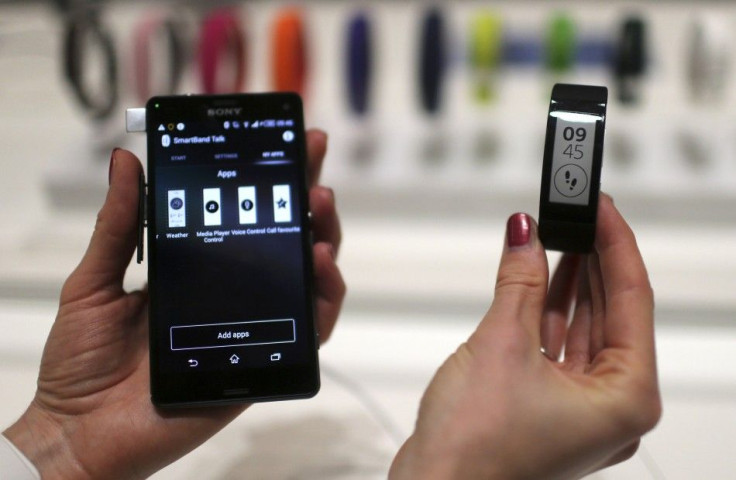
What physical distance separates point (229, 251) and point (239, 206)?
0.04 metres

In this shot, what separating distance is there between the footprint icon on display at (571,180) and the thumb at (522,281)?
3cm

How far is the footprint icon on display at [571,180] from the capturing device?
0.44m

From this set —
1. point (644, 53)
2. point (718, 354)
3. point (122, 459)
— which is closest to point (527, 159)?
point (644, 53)

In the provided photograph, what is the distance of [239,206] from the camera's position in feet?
1.78

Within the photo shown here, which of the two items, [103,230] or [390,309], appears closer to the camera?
[103,230]

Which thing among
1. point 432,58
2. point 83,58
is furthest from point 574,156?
point 83,58

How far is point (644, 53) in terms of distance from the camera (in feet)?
2.82

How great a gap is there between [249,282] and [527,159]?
469mm

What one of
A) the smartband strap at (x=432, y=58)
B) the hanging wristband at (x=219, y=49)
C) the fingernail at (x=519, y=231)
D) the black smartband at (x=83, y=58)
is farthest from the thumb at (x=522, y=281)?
the black smartband at (x=83, y=58)

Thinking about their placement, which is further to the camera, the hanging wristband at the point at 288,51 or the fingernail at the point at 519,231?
the hanging wristband at the point at 288,51

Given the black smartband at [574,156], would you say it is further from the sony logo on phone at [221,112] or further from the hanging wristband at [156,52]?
the hanging wristband at [156,52]

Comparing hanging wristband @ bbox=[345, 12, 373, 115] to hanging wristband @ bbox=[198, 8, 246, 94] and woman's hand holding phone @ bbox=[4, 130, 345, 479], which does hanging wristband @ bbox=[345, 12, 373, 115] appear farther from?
woman's hand holding phone @ bbox=[4, 130, 345, 479]

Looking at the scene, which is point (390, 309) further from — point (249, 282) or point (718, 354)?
point (718, 354)

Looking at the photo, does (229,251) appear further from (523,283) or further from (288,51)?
(288,51)
